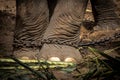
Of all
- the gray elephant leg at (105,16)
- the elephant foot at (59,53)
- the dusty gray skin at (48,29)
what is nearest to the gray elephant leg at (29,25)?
the dusty gray skin at (48,29)

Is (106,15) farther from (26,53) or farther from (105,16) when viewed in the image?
(26,53)

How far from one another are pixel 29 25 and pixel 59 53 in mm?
272

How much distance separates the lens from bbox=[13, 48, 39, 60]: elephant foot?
2.08 metres

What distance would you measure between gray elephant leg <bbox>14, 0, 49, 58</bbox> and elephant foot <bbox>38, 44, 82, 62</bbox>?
4.3 inches

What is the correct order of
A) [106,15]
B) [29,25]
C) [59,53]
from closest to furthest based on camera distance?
[59,53], [29,25], [106,15]

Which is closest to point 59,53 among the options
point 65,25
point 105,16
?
point 65,25

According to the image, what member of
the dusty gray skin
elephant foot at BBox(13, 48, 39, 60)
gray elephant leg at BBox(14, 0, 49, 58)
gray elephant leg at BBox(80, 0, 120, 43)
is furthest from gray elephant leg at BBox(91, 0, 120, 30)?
elephant foot at BBox(13, 48, 39, 60)

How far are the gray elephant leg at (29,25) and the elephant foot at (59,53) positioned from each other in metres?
0.11

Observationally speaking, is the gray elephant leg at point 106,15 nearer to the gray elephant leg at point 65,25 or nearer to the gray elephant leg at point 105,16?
the gray elephant leg at point 105,16

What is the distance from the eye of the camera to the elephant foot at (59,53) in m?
1.97

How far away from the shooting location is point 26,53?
2104mm

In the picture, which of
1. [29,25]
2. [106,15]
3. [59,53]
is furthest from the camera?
[106,15]

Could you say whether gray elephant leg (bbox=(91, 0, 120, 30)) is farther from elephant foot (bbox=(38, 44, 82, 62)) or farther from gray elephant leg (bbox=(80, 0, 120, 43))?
elephant foot (bbox=(38, 44, 82, 62))

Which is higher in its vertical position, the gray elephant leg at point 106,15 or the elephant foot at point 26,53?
the gray elephant leg at point 106,15
